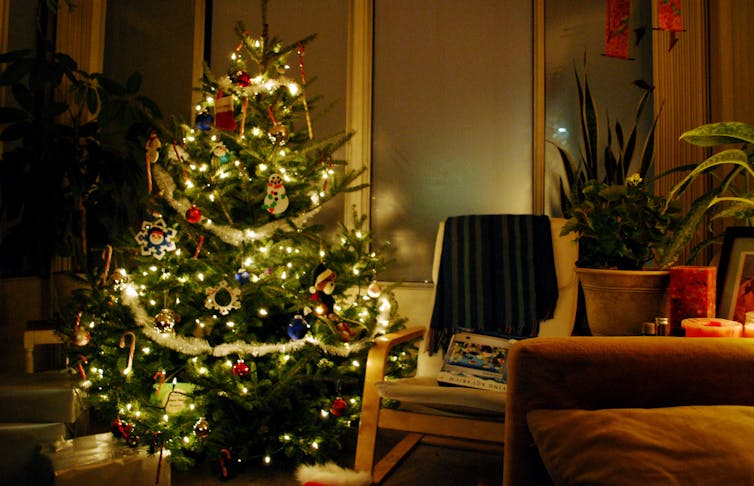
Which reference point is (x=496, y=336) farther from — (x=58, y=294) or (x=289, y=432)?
(x=58, y=294)

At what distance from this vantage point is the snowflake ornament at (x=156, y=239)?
1.93 m

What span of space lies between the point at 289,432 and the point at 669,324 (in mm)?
1377

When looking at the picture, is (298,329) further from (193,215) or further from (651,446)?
(651,446)

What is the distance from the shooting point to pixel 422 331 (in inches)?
82.3

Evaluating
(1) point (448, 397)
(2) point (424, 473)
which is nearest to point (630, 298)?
(1) point (448, 397)

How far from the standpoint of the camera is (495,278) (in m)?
2.14

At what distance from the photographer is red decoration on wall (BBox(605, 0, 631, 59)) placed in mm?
2555

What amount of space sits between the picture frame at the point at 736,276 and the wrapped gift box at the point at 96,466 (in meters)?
1.66

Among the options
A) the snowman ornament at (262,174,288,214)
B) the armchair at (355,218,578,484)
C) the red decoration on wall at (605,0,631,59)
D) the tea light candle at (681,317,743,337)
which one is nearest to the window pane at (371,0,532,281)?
the red decoration on wall at (605,0,631,59)

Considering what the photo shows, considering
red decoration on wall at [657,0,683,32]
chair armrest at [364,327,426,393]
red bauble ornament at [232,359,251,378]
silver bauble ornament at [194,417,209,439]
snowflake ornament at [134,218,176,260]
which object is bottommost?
silver bauble ornament at [194,417,209,439]

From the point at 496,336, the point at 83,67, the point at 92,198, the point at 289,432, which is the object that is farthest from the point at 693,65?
the point at 83,67

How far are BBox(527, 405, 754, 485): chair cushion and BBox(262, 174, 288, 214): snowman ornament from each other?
123 centimetres

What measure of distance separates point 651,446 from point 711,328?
53 centimetres

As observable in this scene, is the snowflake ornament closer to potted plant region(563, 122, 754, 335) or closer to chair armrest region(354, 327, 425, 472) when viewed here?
chair armrest region(354, 327, 425, 472)
